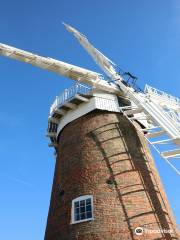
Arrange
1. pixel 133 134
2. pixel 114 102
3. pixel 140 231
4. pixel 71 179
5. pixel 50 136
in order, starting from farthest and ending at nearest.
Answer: pixel 50 136 → pixel 114 102 → pixel 133 134 → pixel 71 179 → pixel 140 231

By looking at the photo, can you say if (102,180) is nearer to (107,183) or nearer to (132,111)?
(107,183)

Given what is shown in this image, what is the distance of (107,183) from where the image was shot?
15.5 meters

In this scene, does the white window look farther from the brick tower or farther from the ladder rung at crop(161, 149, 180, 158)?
the ladder rung at crop(161, 149, 180, 158)

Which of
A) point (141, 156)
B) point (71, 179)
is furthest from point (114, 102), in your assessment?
point (71, 179)

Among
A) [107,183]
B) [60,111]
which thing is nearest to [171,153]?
[107,183]

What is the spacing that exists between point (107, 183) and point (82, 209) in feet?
5.40

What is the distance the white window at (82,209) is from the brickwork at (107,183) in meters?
0.21

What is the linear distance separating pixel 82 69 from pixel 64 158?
5.57 m

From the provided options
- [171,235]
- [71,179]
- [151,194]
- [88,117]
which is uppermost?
[88,117]

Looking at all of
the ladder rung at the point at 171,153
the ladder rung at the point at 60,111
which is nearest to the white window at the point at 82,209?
the ladder rung at the point at 171,153

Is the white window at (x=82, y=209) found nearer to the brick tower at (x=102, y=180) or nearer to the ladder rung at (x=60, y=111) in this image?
the brick tower at (x=102, y=180)

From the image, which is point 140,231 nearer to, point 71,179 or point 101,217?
point 101,217

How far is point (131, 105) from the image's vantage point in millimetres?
19484

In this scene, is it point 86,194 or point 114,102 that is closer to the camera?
point 86,194
